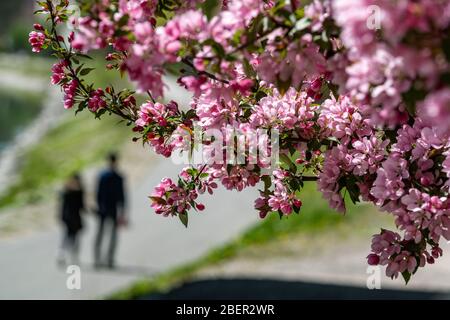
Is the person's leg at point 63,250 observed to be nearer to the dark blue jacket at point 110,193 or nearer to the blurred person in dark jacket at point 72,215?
the blurred person in dark jacket at point 72,215

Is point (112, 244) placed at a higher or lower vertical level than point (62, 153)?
lower

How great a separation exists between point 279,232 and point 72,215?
4.02 metres

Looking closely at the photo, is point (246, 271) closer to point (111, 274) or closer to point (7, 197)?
point (111, 274)

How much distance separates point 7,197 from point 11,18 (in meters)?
86.0

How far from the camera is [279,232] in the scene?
15.4 metres

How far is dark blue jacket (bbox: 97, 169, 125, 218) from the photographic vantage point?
13.1 m

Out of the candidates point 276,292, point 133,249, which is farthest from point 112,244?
point 276,292

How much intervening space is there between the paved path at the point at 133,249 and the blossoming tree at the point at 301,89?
8587 millimetres

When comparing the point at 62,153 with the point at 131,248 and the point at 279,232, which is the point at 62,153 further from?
the point at 279,232

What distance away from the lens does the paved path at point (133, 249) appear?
13.0 m

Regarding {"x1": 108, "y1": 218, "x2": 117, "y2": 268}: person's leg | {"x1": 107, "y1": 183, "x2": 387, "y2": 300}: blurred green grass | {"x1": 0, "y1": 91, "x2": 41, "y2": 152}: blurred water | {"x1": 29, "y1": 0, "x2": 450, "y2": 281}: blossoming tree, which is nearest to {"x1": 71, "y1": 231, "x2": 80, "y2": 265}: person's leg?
{"x1": 108, "y1": 218, "x2": 117, "y2": 268}: person's leg

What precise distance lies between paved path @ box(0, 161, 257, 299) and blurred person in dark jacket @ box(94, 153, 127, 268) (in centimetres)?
35

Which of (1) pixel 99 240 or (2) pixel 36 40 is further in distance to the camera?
(1) pixel 99 240

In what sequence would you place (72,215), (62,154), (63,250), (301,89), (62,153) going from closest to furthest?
(301,89) < (72,215) < (63,250) < (62,154) < (62,153)
